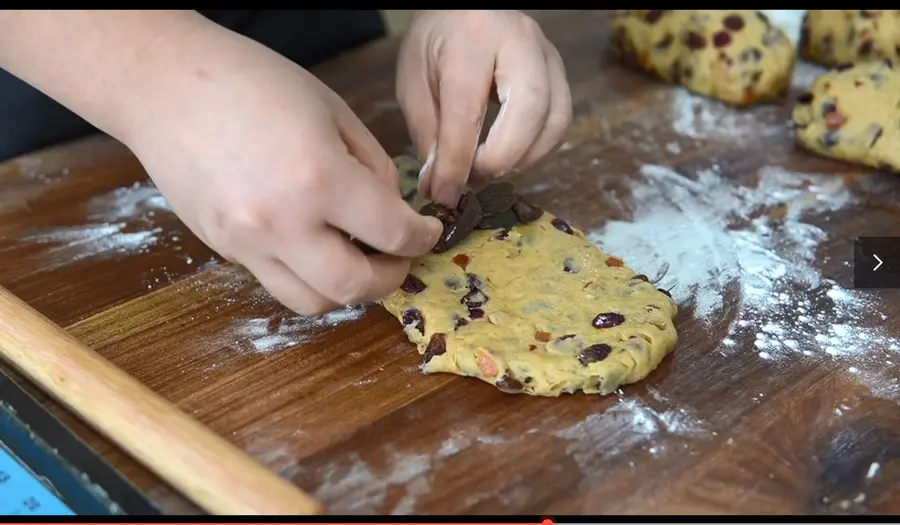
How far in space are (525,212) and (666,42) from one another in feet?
1.78

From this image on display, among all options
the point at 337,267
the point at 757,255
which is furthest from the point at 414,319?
the point at 757,255

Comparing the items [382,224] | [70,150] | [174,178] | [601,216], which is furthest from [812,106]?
[70,150]

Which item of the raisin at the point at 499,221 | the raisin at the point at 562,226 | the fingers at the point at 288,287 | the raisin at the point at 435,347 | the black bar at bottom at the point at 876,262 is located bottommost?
the black bar at bottom at the point at 876,262

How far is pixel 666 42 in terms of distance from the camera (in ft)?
4.61

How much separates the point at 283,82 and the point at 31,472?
0.39 meters

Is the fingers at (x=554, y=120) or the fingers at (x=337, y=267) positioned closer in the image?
the fingers at (x=337, y=267)

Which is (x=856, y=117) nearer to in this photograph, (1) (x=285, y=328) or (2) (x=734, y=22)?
(2) (x=734, y=22)

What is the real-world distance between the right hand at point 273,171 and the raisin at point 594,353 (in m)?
0.19

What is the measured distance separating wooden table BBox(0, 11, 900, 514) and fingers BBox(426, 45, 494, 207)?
0.53ft

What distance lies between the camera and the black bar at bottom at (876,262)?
3.34 feet

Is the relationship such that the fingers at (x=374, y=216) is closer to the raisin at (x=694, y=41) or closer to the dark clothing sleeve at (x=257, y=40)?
the dark clothing sleeve at (x=257, y=40)

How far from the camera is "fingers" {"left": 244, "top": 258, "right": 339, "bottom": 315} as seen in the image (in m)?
0.81

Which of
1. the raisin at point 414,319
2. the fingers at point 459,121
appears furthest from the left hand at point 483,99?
the raisin at point 414,319

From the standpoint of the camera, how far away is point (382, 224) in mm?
776
